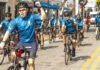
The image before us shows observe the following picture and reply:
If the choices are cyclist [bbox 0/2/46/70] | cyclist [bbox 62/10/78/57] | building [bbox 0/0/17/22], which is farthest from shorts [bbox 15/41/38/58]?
building [bbox 0/0/17/22]

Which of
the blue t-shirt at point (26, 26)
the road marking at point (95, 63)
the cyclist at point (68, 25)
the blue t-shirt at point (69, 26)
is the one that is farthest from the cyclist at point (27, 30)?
the blue t-shirt at point (69, 26)

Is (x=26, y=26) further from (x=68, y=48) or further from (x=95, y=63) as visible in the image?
(x=95, y=63)

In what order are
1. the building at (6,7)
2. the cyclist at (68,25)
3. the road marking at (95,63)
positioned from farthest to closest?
1. the building at (6,7)
2. the cyclist at (68,25)
3. the road marking at (95,63)

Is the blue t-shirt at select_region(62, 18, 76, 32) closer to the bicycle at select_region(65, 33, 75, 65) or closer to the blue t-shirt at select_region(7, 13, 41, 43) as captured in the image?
the bicycle at select_region(65, 33, 75, 65)

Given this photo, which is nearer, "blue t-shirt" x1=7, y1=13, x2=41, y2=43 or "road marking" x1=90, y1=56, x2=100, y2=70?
"blue t-shirt" x1=7, y1=13, x2=41, y2=43

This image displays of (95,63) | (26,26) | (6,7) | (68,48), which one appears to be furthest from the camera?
(6,7)

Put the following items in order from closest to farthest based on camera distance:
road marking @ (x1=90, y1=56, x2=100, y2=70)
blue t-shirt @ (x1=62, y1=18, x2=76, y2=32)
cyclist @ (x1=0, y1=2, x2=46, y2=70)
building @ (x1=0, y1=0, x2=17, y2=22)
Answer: cyclist @ (x1=0, y1=2, x2=46, y2=70)
road marking @ (x1=90, y1=56, x2=100, y2=70)
blue t-shirt @ (x1=62, y1=18, x2=76, y2=32)
building @ (x1=0, y1=0, x2=17, y2=22)

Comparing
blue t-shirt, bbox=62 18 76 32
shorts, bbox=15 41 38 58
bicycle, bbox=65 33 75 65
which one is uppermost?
shorts, bbox=15 41 38 58

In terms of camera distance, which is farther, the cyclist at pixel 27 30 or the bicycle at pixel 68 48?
the bicycle at pixel 68 48

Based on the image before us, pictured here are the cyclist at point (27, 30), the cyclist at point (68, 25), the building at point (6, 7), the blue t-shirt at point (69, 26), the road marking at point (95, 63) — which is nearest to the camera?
the cyclist at point (27, 30)

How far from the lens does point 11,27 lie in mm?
8336

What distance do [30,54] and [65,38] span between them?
5906 mm

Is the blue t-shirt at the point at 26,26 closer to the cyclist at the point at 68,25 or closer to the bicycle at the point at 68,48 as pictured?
the cyclist at the point at 68,25

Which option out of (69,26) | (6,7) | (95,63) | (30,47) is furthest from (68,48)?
(6,7)
